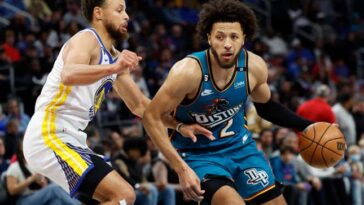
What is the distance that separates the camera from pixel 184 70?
5645 mm

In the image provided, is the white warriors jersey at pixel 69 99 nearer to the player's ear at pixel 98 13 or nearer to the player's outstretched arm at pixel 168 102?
the player's ear at pixel 98 13

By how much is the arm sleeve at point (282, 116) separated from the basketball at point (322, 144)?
7 cm

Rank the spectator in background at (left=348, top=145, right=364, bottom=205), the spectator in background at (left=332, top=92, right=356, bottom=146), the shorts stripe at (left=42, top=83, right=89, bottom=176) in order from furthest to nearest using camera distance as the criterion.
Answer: the spectator in background at (left=332, top=92, right=356, bottom=146) → the spectator in background at (left=348, top=145, right=364, bottom=205) → the shorts stripe at (left=42, top=83, right=89, bottom=176)

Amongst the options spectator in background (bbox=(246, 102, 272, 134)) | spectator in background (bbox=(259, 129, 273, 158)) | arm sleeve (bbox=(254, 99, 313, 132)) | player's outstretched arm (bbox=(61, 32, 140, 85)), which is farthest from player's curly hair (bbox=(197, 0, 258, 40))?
spectator in background (bbox=(246, 102, 272, 134))

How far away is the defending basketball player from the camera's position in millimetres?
5613

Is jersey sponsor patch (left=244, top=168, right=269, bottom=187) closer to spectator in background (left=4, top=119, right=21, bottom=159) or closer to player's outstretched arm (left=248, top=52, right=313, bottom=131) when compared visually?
player's outstretched arm (left=248, top=52, right=313, bottom=131)

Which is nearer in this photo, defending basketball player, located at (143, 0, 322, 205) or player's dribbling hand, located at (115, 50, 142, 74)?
player's dribbling hand, located at (115, 50, 142, 74)

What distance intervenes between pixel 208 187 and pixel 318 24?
609 inches

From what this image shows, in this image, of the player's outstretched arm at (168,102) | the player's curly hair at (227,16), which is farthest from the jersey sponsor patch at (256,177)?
the player's curly hair at (227,16)

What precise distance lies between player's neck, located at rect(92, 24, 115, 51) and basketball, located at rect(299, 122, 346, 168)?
1868 mm

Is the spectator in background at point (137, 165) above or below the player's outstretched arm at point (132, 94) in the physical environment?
below

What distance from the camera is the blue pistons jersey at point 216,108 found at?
5.78 metres

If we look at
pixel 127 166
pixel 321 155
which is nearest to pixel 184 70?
pixel 321 155

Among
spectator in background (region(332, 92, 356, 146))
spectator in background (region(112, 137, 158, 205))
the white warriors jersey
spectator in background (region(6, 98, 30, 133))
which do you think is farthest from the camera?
spectator in background (region(332, 92, 356, 146))
